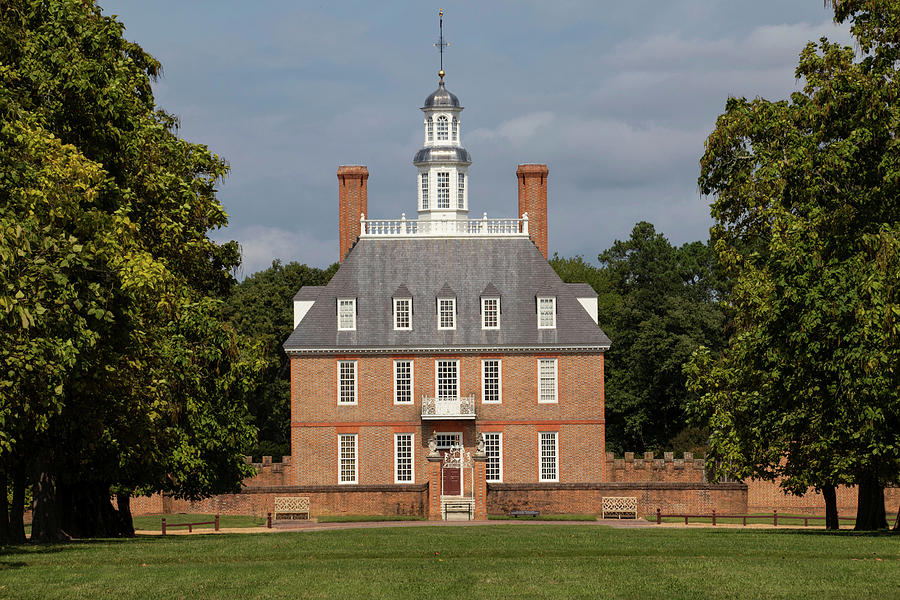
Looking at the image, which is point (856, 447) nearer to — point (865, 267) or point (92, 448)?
point (865, 267)

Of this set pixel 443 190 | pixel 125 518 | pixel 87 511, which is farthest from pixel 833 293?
pixel 443 190

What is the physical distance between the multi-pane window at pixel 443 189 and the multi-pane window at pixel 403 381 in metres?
9.78

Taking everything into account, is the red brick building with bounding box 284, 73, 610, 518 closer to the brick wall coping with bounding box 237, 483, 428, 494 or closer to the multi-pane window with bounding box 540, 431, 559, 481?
the multi-pane window with bounding box 540, 431, 559, 481

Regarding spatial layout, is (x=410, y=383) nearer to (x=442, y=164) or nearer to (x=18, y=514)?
(x=442, y=164)

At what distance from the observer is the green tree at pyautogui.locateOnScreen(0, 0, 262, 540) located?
1925 cm

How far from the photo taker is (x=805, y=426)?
25.9 metres

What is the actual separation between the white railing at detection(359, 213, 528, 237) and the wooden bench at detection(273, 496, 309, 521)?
13981 millimetres

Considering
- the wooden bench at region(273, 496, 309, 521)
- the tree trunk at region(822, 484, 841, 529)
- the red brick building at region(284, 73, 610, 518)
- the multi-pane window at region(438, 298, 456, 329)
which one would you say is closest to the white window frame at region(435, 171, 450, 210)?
the red brick building at region(284, 73, 610, 518)

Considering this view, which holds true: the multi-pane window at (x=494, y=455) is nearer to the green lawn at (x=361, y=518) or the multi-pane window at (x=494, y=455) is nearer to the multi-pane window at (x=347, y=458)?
the multi-pane window at (x=347, y=458)

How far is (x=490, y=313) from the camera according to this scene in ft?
180

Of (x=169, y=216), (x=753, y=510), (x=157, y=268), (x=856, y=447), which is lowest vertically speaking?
(x=753, y=510)

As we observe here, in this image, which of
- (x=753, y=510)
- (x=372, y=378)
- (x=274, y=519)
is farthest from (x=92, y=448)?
(x=753, y=510)

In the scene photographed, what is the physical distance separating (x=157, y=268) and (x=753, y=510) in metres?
35.7

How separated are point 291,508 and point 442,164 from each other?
1983 cm
